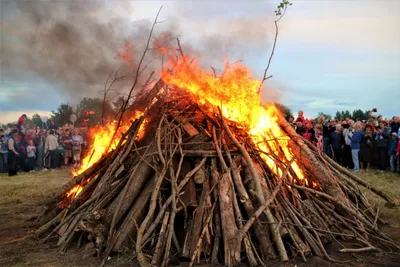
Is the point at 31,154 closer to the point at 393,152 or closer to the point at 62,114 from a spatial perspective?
the point at 62,114

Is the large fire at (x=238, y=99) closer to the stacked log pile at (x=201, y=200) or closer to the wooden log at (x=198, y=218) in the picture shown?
the stacked log pile at (x=201, y=200)

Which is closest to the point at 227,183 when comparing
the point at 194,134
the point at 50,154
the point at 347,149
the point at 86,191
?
the point at 194,134

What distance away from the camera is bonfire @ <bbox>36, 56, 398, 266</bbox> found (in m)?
6.20

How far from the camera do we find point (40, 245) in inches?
290

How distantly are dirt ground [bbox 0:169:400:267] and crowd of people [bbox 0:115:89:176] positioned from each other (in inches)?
236

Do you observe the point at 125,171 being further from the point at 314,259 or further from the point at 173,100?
the point at 314,259

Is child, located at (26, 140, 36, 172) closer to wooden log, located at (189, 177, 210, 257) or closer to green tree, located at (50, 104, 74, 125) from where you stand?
green tree, located at (50, 104, 74, 125)

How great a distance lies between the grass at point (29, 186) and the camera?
483 inches

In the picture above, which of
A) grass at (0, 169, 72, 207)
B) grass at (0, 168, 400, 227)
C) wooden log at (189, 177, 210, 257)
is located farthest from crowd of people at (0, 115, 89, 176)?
wooden log at (189, 177, 210, 257)

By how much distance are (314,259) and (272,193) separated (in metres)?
1.20

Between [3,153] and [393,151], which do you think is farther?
[3,153]

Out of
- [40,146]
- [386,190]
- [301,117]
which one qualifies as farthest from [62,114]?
[386,190]

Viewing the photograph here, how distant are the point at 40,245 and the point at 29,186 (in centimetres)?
804

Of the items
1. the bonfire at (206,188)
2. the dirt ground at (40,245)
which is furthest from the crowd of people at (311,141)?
the bonfire at (206,188)
